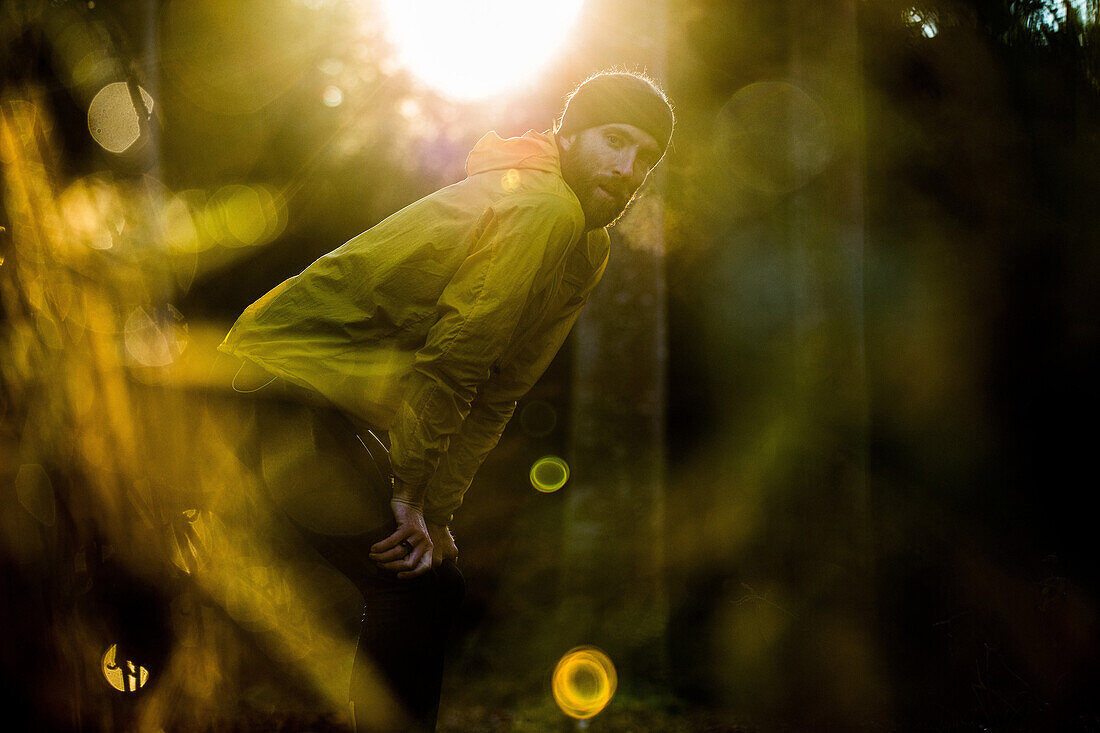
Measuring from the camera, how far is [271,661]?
3277mm

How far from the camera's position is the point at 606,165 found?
6.04ft

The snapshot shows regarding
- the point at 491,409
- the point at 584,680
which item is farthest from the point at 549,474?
the point at 491,409

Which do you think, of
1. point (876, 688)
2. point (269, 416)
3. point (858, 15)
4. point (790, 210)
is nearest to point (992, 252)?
point (790, 210)

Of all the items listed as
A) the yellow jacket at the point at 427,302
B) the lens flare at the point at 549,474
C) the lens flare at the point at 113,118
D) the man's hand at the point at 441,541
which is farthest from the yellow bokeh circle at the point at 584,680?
the lens flare at the point at 113,118

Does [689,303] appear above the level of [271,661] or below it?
above

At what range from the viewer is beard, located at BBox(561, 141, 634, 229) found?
1844mm

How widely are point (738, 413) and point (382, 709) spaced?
2.52m

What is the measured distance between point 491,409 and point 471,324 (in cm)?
64

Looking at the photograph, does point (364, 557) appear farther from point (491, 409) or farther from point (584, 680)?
point (584, 680)

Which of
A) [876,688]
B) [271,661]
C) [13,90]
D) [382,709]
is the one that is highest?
[13,90]

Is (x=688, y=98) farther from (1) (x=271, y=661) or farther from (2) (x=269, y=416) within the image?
(1) (x=271, y=661)

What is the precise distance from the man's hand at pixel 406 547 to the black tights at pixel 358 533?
0.08ft

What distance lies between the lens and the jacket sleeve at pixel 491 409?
6.73 ft

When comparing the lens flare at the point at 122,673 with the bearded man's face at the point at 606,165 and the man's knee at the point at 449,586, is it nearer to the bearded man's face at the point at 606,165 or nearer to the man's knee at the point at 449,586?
the man's knee at the point at 449,586
